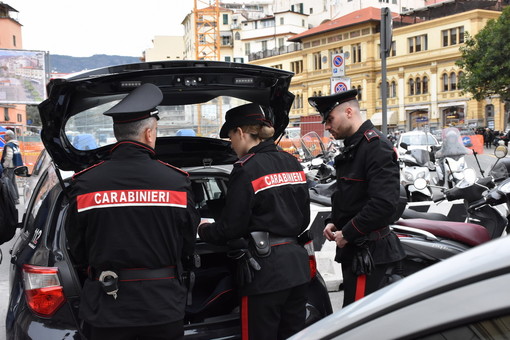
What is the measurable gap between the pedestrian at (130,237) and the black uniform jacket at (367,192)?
1203mm

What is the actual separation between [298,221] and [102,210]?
1.12 meters

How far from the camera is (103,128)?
12.3ft

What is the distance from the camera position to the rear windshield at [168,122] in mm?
3607

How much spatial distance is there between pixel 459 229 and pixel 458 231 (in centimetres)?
3

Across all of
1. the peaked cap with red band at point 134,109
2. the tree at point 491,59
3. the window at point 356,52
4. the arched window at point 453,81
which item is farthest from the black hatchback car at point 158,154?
the window at point 356,52

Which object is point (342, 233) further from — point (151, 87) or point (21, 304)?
point (21, 304)

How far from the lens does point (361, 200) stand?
338 cm

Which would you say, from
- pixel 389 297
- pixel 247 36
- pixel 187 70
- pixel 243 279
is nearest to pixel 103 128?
pixel 187 70

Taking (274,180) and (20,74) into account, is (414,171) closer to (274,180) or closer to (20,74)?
(274,180)

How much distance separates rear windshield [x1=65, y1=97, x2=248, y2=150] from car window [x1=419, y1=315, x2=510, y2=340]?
296 cm

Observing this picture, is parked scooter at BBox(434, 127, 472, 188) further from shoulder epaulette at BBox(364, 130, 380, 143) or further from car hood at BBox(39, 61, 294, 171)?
shoulder epaulette at BBox(364, 130, 380, 143)

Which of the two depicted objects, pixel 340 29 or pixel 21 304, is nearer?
pixel 21 304

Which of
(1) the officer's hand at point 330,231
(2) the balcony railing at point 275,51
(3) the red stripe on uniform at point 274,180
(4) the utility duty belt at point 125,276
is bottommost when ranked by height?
(1) the officer's hand at point 330,231

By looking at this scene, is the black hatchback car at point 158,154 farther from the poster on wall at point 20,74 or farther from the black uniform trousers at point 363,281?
A: the poster on wall at point 20,74
